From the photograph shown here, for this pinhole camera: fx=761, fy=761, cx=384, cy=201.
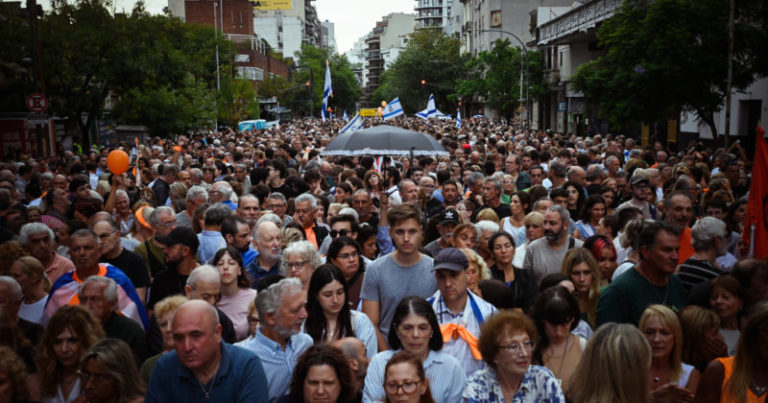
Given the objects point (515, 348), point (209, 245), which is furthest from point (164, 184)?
point (515, 348)

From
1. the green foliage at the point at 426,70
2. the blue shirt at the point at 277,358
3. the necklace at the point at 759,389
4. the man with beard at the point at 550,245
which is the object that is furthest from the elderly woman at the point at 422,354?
the green foliage at the point at 426,70

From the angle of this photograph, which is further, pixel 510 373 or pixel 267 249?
pixel 267 249

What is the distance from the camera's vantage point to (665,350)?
14.4 ft

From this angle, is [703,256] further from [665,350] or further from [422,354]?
[422,354]

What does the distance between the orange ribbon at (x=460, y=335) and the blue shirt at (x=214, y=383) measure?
1.31m

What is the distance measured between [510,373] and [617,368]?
0.57 metres

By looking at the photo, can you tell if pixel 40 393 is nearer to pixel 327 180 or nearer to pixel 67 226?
pixel 67 226

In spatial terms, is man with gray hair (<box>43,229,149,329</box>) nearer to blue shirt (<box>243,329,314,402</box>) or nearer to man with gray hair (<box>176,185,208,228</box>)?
blue shirt (<box>243,329,314,402</box>)

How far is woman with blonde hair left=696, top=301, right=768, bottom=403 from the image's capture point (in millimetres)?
3930

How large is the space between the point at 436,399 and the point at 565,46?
46585mm

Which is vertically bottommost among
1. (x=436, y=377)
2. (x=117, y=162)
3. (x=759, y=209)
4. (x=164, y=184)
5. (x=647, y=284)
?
(x=436, y=377)

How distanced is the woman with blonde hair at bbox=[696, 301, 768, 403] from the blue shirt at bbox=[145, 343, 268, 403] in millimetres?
2448

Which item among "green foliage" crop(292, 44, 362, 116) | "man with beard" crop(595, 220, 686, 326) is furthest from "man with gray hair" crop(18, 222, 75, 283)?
"green foliage" crop(292, 44, 362, 116)

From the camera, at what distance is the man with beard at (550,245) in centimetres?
712
